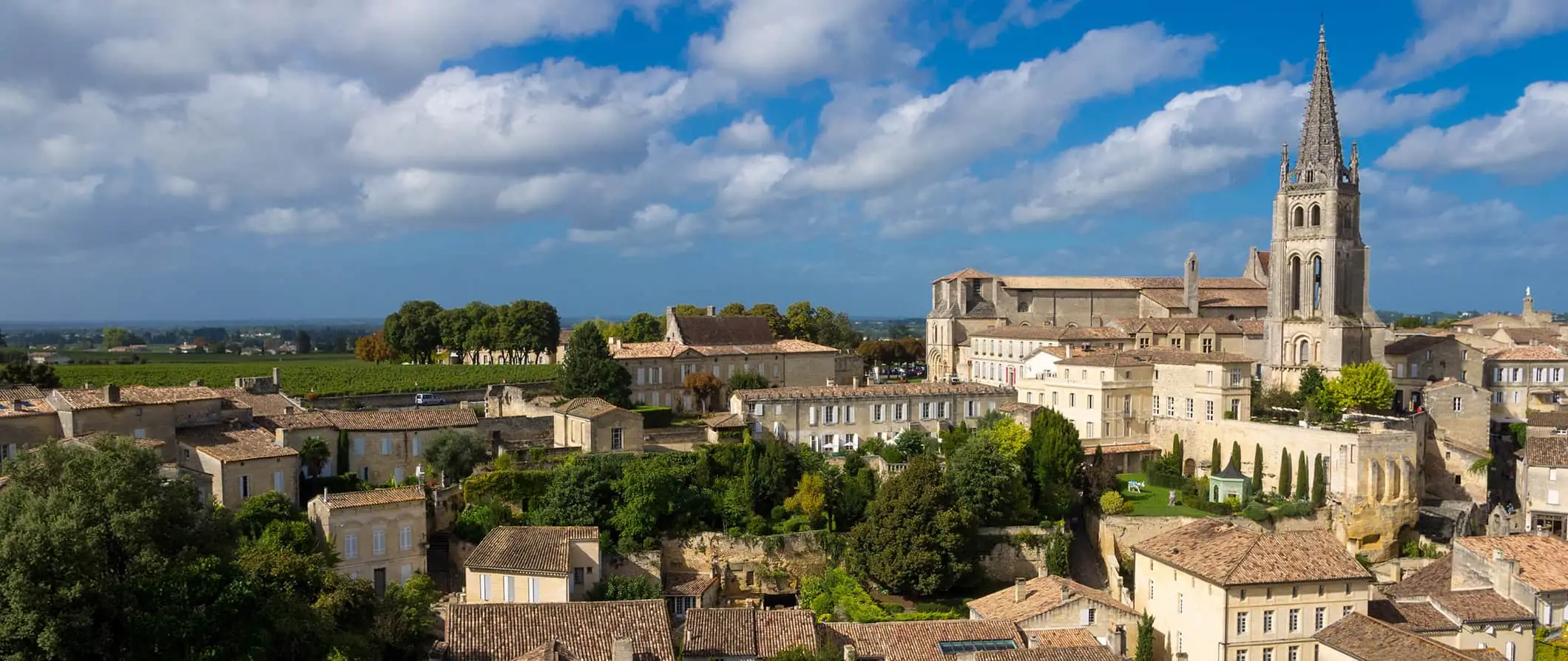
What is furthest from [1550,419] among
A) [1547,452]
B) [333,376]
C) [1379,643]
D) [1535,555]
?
[333,376]

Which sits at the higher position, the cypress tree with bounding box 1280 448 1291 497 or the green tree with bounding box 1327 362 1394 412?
the green tree with bounding box 1327 362 1394 412

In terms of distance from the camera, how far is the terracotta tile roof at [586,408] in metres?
42.7

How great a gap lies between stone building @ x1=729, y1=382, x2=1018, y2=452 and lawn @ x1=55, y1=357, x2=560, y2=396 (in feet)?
53.3

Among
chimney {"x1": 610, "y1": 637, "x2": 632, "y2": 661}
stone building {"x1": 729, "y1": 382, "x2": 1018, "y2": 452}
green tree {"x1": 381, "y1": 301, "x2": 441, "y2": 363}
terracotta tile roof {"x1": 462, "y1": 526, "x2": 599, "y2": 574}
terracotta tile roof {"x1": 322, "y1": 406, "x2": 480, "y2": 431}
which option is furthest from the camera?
green tree {"x1": 381, "y1": 301, "x2": 441, "y2": 363}

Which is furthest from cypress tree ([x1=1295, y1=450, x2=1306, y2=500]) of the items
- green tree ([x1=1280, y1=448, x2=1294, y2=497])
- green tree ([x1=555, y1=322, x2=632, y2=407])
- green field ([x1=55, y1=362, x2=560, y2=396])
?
green field ([x1=55, y1=362, x2=560, y2=396])

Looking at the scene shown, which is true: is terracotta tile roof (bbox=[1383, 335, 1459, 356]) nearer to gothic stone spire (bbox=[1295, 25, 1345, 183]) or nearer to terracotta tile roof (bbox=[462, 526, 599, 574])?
gothic stone spire (bbox=[1295, 25, 1345, 183])

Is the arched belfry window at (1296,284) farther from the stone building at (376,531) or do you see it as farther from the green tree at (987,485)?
the stone building at (376,531)

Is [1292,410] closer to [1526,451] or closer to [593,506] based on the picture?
[1526,451]

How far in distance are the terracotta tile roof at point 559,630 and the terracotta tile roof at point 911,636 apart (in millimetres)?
4592

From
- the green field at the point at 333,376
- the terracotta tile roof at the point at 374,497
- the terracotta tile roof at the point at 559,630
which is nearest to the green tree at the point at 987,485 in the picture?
the terracotta tile roof at the point at 559,630

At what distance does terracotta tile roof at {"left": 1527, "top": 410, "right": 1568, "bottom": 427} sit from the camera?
49250mm

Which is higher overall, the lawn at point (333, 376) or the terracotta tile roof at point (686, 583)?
the lawn at point (333, 376)

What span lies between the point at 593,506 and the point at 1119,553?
19.0 m

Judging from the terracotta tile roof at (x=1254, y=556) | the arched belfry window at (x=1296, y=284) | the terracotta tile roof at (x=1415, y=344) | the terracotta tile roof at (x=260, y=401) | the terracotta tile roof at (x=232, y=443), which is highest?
the arched belfry window at (x=1296, y=284)
